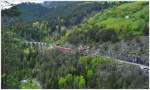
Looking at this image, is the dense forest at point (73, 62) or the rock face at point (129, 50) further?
the rock face at point (129, 50)

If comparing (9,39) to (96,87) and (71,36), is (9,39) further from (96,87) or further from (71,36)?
(71,36)

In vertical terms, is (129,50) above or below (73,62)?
below

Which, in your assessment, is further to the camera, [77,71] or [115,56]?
[115,56]

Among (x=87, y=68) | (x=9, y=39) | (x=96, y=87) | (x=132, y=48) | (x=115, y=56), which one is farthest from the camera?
(x=132, y=48)

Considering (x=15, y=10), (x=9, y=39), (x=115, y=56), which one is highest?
(x=15, y=10)

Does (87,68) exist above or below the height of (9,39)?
below

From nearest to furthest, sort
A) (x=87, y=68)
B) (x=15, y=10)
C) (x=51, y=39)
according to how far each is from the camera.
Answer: (x=15, y=10), (x=87, y=68), (x=51, y=39)

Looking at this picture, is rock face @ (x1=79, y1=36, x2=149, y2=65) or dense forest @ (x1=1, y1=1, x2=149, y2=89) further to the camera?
rock face @ (x1=79, y1=36, x2=149, y2=65)

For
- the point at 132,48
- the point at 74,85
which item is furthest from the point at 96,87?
the point at 132,48
